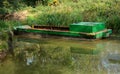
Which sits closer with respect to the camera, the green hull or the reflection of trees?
the reflection of trees

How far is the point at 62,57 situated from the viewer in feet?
35.5

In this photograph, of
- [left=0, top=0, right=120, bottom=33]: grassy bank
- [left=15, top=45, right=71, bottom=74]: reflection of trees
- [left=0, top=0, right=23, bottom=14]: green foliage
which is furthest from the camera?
[left=0, top=0, right=120, bottom=33]: grassy bank

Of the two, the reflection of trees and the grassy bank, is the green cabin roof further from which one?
the reflection of trees

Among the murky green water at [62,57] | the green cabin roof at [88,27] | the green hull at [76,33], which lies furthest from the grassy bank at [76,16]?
the murky green water at [62,57]

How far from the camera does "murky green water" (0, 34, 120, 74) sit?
908 centimetres

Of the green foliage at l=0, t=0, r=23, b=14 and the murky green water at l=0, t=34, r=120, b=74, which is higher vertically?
the green foliage at l=0, t=0, r=23, b=14

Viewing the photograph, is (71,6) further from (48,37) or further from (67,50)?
(67,50)

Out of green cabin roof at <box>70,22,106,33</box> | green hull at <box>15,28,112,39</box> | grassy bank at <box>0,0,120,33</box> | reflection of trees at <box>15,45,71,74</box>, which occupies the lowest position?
reflection of trees at <box>15,45,71,74</box>

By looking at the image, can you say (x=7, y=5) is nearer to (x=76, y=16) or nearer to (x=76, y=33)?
(x=76, y=16)

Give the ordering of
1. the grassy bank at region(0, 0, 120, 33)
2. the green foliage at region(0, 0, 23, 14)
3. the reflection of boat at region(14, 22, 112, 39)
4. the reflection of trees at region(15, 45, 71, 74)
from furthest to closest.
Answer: the grassy bank at region(0, 0, 120, 33) → the green foliage at region(0, 0, 23, 14) → the reflection of boat at region(14, 22, 112, 39) → the reflection of trees at region(15, 45, 71, 74)

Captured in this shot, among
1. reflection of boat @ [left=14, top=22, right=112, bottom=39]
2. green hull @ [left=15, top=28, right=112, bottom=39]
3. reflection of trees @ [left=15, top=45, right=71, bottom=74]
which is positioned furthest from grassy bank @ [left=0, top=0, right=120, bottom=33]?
reflection of trees @ [left=15, top=45, right=71, bottom=74]

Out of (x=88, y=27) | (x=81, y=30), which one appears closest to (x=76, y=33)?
(x=81, y=30)

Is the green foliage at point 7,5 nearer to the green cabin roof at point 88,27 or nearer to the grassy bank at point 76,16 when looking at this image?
the grassy bank at point 76,16

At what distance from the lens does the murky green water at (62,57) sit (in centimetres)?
908
